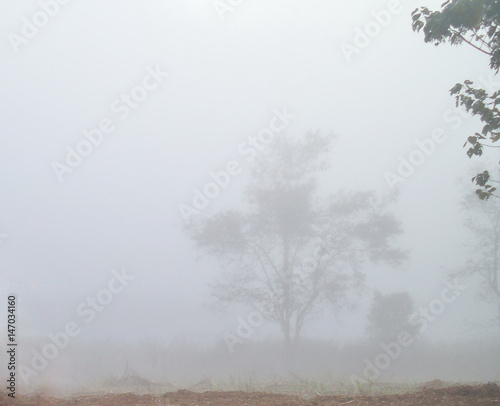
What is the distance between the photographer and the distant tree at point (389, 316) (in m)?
18.8

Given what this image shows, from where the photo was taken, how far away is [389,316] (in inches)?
756

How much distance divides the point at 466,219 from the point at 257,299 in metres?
11.0

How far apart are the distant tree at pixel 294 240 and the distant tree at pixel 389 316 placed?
1640 mm

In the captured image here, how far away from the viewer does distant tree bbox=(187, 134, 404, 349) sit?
1808cm

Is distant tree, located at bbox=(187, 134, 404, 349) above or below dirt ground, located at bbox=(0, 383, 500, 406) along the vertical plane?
above

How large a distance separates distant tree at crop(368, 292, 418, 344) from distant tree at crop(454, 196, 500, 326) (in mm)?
2953

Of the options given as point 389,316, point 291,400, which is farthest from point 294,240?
point 291,400

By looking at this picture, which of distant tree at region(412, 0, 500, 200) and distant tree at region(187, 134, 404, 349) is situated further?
distant tree at region(187, 134, 404, 349)

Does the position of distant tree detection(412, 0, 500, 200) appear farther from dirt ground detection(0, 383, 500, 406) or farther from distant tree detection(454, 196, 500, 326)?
distant tree detection(454, 196, 500, 326)

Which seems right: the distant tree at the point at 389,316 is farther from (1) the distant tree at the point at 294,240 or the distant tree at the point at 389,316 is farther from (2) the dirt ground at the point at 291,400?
(2) the dirt ground at the point at 291,400

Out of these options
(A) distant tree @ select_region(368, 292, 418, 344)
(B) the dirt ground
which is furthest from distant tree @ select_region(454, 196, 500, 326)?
(B) the dirt ground

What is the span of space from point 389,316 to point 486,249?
5.65m

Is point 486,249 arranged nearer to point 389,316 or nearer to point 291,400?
point 389,316

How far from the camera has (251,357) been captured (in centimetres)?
1748
